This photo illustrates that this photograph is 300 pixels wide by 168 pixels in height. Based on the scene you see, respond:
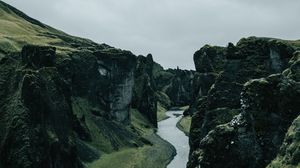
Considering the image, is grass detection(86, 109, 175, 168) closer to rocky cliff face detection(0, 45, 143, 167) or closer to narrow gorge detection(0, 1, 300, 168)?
narrow gorge detection(0, 1, 300, 168)

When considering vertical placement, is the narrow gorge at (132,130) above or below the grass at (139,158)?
above

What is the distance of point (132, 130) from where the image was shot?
199750mm

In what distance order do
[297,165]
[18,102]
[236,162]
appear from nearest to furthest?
1. [297,165]
2. [236,162]
3. [18,102]

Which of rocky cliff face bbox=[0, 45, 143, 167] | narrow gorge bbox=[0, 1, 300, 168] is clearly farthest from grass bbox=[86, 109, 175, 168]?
rocky cliff face bbox=[0, 45, 143, 167]

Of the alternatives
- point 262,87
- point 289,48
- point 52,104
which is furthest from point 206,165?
point 289,48

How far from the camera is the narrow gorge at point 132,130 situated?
62738 mm

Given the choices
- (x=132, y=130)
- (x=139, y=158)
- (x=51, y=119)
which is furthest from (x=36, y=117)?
(x=132, y=130)

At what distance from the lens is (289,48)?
14400 centimetres

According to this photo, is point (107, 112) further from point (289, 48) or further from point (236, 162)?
point (236, 162)

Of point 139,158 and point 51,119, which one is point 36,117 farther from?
point 139,158

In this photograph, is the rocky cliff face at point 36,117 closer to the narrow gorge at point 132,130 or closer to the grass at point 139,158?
the narrow gorge at point 132,130

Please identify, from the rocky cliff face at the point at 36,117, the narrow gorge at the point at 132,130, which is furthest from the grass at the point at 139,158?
the rocky cliff face at the point at 36,117

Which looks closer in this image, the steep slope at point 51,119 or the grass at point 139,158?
the steep slope at point 51,119

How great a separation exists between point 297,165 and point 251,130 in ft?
47.2
